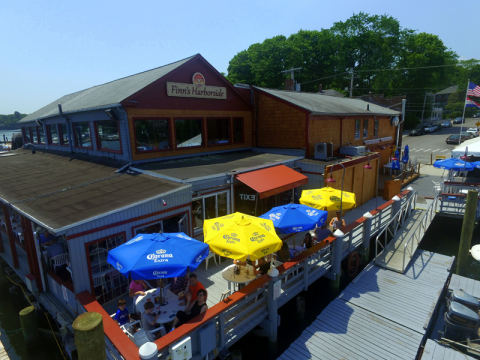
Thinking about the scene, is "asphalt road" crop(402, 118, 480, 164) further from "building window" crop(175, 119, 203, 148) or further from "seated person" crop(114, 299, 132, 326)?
"seated person" crop(114, 299, 132, 326)

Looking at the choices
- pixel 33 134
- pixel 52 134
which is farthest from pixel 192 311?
pixel 33 134

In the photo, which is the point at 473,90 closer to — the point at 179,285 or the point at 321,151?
the point at 321,151

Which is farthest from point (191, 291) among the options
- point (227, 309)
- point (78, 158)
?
point (78, 158)

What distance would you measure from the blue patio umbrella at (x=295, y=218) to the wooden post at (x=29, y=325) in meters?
7.39

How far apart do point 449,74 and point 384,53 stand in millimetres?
16495

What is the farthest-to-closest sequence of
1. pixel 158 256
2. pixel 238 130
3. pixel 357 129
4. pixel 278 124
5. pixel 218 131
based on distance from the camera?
1. pixel 357 129
2. pixel 238 130
3. pixel 278 124
4. pixel 218 131
5. pixel 158 256

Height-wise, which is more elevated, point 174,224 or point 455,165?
point 455,165

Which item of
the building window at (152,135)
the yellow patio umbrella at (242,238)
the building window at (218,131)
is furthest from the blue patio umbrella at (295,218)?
the building window at (218,131)

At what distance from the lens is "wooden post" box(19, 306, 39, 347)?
8.10m

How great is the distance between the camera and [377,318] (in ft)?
25.3

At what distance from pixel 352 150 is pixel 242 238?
12775 mm

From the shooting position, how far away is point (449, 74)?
59.9m

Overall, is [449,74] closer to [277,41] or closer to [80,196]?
[277,41]

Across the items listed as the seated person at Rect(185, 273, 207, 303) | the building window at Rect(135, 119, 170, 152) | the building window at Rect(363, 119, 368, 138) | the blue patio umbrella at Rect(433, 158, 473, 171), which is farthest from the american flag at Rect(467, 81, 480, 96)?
the seated person at Rect(185, 273, 207, 303)
